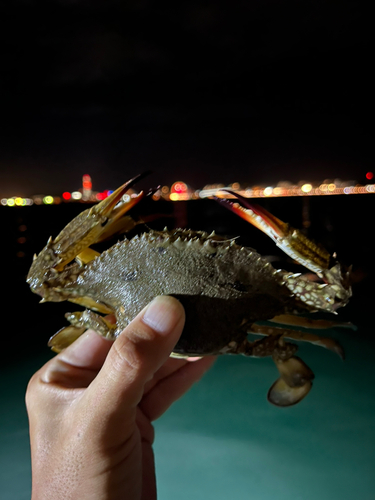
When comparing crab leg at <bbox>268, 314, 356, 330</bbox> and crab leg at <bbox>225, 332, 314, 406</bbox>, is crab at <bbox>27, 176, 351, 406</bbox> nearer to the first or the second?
crab leg at <bbox>225, 332, 314, 406</bbox>

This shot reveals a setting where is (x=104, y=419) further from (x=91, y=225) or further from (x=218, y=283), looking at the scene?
(x=91, y=225)

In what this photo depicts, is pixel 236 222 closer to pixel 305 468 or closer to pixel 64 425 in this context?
pixel 305 468

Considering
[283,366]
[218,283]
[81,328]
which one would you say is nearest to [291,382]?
[283,366]

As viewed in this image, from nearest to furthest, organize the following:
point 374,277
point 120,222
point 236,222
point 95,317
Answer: point 95,317, point 120,222, point 374,277, point 236,222

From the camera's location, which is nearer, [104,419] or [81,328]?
[104,419]

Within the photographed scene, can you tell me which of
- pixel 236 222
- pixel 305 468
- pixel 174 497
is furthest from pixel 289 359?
pixel 236 222

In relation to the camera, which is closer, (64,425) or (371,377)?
(64,425)

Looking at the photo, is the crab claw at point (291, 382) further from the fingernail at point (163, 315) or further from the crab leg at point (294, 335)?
the fingernail at point (163, 315)
